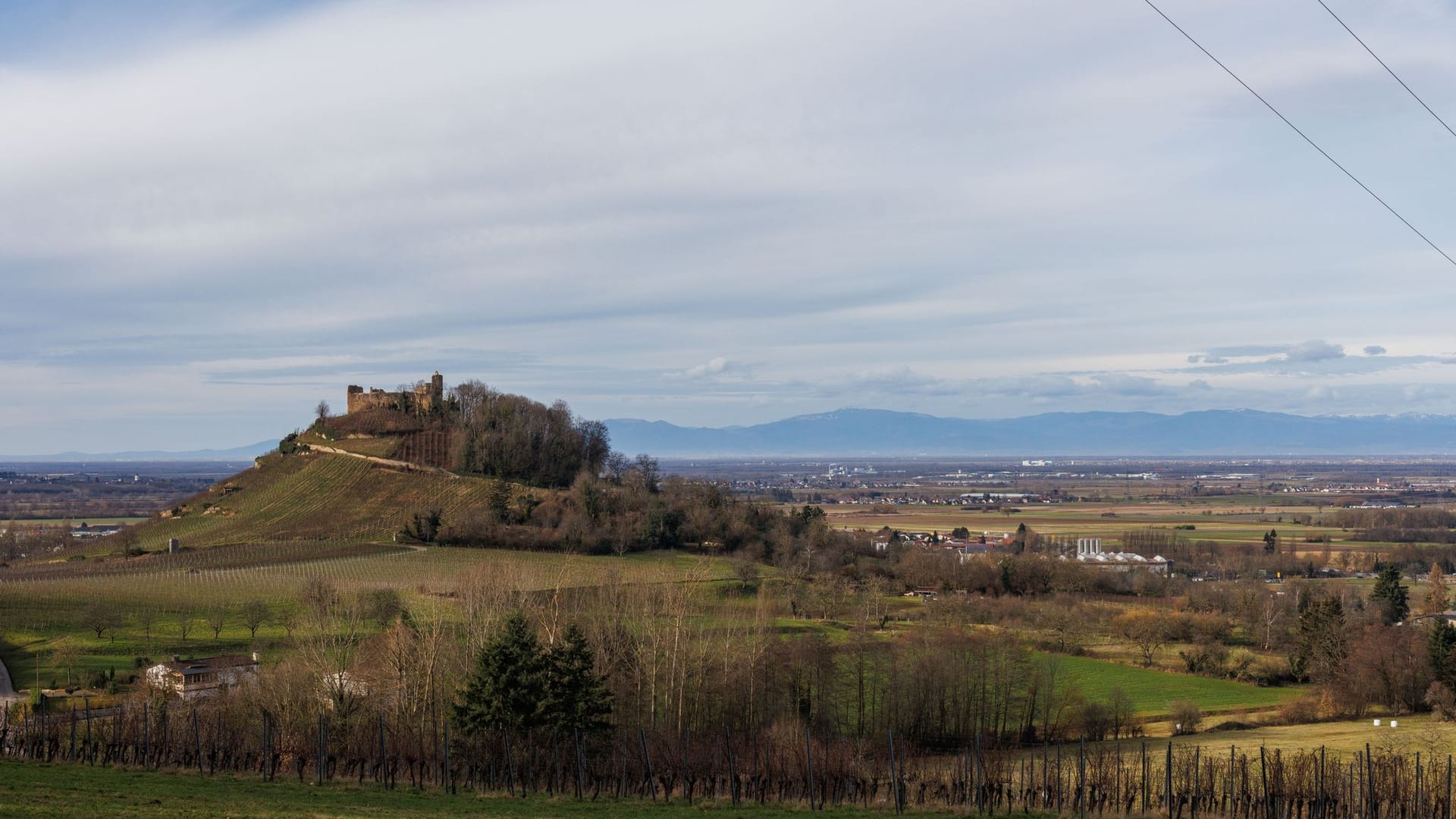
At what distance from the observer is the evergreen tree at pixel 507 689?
107 feet

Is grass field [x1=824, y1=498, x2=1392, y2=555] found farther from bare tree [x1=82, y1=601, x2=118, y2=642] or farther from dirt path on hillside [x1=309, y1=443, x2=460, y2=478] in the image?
bare tree [x1=82, y1=601, x2=118, y2=642]

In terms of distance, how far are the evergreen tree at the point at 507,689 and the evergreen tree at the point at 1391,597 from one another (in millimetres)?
52964

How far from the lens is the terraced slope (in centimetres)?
8362

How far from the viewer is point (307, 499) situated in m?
93.4

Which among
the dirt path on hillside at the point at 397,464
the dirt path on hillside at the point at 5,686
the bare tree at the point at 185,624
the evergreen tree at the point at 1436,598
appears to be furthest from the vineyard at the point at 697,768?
the dirt path on hillside at the point at 397,464

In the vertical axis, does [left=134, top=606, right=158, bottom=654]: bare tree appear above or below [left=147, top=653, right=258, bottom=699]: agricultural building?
above

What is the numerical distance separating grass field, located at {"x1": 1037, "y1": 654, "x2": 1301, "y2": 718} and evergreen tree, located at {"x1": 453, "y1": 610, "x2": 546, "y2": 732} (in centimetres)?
2497

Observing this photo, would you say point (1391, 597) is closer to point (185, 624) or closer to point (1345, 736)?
point (1345, 736)

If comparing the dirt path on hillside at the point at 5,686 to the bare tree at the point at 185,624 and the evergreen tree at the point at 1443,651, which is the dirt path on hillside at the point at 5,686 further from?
the evergreen tree at the point at 1443,651

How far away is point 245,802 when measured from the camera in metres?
22.4

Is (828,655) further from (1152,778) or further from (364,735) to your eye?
(364,735)

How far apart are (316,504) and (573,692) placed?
2544 inches

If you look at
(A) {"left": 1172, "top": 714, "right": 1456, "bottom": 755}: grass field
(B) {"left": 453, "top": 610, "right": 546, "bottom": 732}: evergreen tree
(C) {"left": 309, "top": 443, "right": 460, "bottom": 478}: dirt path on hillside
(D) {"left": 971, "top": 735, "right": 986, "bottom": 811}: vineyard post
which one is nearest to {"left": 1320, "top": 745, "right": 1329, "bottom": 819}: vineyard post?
(D) {"left": 971, "top": 735, "right": 986, "bottom": 811}: vineyard post

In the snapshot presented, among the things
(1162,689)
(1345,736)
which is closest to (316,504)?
(1162,689)
